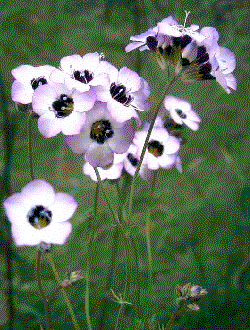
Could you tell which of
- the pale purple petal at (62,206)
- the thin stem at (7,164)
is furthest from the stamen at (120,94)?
the thin stem at (7,164)

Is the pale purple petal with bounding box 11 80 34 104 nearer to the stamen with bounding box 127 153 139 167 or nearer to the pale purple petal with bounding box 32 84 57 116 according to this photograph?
the pale purple petal with bounding box 32 84 57 116

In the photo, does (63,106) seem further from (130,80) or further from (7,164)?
(7,164)

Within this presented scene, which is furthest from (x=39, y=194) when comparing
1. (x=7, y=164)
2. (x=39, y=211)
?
(x=7, y=164)

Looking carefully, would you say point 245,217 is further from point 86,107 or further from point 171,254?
point 86,107

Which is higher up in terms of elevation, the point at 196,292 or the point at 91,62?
the point at 91,62

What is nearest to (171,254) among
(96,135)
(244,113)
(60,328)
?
(60,328)
